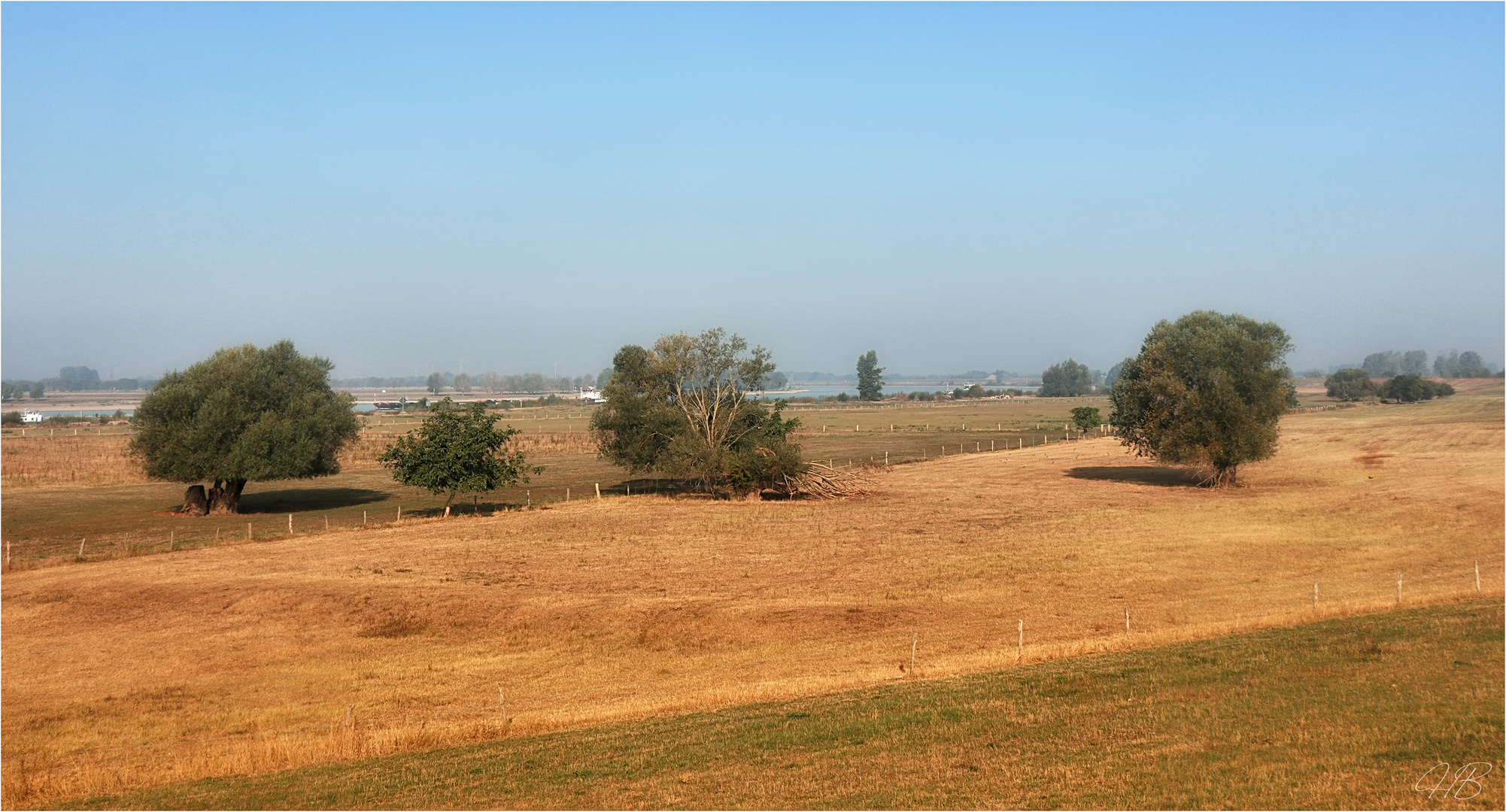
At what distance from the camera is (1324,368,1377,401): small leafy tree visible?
18438cm

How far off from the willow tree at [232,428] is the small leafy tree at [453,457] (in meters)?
6.97

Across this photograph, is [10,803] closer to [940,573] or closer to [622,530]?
[940,573]

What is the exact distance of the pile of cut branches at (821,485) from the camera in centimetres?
5591

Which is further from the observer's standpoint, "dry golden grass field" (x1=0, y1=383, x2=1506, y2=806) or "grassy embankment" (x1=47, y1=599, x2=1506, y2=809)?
"dry golden grass field" (x1=0, y1=383, x2=1506, y2=806)

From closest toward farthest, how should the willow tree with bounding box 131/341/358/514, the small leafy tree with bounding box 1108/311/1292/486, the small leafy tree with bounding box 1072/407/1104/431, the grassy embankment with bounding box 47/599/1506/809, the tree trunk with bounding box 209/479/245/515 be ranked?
the grassy embankment with bounding box 47/599/1506/809 < the willow tree with bounding box 131/341/358/514 < the tree trunk with bounding box 209/479/245/515 < the small leafy tree with bounding box 1108/311/1292/486 < the small leafy tree with bounding box 1072/407/1104/431

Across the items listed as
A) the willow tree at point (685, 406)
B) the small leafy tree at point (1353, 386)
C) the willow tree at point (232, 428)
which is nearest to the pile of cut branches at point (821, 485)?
the willow tree at point (685, 406)

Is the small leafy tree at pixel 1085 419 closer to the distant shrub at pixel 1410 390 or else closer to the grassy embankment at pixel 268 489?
the grassy embankment at pixel 268 489

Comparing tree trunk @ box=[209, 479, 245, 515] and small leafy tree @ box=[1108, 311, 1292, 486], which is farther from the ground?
small leafy tree @ box=[1108, 311, 1292, 486]

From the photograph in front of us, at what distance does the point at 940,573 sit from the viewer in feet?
105

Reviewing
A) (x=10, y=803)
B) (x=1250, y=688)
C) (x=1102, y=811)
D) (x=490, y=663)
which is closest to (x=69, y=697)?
(x=10, y=803)

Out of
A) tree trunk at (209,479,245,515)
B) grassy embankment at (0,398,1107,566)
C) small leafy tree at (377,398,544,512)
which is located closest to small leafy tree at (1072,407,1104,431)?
grassy embankment at (0,398,1107,566)

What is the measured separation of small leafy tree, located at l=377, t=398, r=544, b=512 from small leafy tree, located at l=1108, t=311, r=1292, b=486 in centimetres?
3682

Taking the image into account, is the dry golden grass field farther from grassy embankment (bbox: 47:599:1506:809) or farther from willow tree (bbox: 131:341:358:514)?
willow tree (bbox: 131:341:358:514)

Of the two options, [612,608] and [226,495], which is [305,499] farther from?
[612,608]
